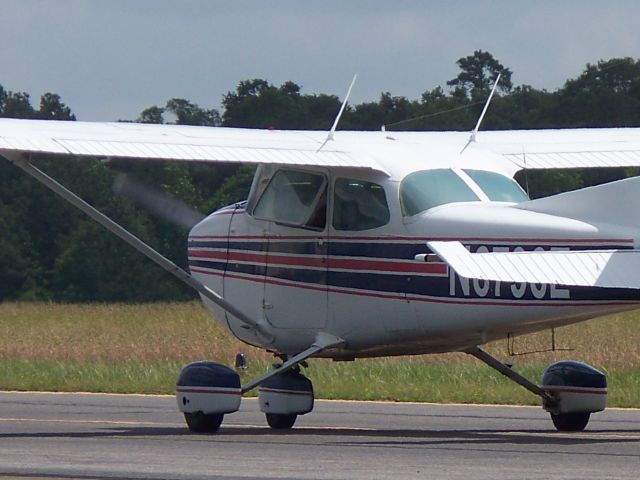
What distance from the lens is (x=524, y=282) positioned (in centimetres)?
1177

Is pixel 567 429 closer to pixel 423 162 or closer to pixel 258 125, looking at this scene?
pixel 423 162

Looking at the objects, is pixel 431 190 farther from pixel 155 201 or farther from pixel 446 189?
pixel 155 201

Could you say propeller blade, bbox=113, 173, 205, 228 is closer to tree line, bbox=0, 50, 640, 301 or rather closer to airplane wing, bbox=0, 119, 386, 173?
airplane wing, bbox=0, 119, 386, 173

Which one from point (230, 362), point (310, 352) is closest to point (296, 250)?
point (310, 352)

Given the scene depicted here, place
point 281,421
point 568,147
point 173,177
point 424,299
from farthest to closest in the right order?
point 173,177, point 568,147, point 281,421, point 424,299

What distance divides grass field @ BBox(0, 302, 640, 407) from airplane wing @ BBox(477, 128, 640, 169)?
3167 mm

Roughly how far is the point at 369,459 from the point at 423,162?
3.18 m

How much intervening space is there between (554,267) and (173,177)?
4047 centimetres

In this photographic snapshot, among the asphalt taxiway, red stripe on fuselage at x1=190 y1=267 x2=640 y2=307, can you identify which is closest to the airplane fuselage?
red stripe on fuselage at x1=190 y1=267 x2=640 y2=307

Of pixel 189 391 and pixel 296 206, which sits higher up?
pixel 296 206

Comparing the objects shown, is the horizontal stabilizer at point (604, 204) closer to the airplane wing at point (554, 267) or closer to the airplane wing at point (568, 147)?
the airplane wing at point (554, 267)

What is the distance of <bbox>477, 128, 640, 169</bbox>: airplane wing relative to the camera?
15.0 meters

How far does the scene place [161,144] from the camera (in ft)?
46.2

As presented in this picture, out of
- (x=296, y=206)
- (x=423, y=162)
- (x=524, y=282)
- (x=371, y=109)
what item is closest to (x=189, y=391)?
(x=296, y=206)
